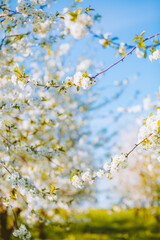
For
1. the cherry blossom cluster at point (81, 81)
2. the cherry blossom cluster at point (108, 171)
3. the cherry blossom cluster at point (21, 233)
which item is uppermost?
the cherry blossom cluster at point (81, 81)

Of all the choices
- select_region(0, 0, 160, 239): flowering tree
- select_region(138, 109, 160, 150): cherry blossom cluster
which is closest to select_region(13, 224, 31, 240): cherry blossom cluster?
select_region(0, 0, 160, 239): flowering tree

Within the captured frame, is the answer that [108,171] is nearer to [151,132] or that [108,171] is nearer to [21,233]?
[151,132]

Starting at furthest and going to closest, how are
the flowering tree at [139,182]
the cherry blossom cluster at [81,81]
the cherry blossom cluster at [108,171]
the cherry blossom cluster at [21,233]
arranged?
the flowering tree at [139,182]
the cherry blossom cluster at [21,233]
the cherry blossom cluster at [108,171]
the cherry blossom cluster at [81,81]

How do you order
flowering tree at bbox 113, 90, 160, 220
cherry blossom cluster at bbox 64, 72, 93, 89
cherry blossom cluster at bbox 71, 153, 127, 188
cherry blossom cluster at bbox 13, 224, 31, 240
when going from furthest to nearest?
flowering tree at bbox 113, 90, 160, 220 < cherry blossom cluster at bbox 13, 224, 31, 240 < cherry blossom cluster at bbox 71, 153, 127, 188 < cherry blossom cluster at bbox 64, 72, 93, 89

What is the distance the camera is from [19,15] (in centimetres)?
349

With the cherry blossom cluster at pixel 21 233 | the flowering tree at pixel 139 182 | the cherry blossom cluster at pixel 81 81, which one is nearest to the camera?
the cherry blossom cluster at pixel 81 81

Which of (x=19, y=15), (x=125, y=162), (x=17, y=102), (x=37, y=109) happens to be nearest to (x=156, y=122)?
(x=125, y=162)

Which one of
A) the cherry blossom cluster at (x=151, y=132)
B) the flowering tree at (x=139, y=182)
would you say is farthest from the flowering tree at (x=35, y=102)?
the flowering tree at (x=139, y=182)

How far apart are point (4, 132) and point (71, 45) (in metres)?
6.02

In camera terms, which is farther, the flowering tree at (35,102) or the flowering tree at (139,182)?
the flowering tree at (139,182)

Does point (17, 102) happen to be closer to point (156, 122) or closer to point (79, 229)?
point (156, 122)

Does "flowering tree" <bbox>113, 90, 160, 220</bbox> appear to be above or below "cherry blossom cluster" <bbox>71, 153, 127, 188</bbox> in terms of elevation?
above

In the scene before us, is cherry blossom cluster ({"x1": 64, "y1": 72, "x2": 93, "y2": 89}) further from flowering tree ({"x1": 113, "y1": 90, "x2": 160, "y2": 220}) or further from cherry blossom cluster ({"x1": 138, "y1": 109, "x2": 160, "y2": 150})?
flowering tree ({"x1": 113, "y1": 90, "x2": 160, "y2": 220})

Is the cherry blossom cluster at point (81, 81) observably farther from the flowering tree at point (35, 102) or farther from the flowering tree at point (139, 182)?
the flowering tree at point (139, 182)
